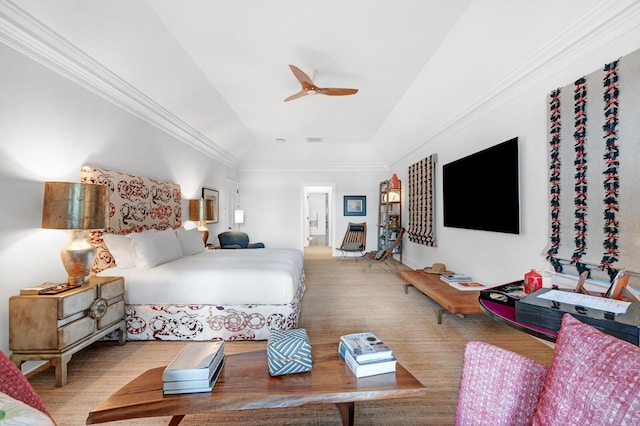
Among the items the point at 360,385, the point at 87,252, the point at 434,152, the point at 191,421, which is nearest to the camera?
the point at 360,385

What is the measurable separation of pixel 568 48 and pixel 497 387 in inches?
97.5

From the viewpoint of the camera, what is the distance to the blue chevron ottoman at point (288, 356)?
125 cm

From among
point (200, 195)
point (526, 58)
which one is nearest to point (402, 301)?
point (526, 58)

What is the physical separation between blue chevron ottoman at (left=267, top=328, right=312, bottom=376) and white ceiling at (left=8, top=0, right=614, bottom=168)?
2.49 m

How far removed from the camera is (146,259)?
2.60m

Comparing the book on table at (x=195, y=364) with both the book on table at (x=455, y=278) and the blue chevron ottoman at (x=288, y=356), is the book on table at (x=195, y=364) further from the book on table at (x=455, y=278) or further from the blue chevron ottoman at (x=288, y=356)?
the book on table at (x=455, y=278)

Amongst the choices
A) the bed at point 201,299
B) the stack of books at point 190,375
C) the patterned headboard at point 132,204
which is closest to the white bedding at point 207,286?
the bed at point 201,299

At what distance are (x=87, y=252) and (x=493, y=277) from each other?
378 centimetres

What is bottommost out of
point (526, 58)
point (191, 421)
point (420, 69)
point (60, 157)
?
point (191, 421)

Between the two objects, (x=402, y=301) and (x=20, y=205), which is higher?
(x=20, y=205)

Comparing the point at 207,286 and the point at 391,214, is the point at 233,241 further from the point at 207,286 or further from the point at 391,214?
the point at 391,214

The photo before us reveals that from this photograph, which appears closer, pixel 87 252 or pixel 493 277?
pixel 87 252

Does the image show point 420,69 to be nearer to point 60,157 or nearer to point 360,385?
point 360,385

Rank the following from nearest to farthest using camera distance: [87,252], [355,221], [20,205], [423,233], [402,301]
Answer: [20,205]
[87,252]
[402,301]
[423,233]
[355,221]
